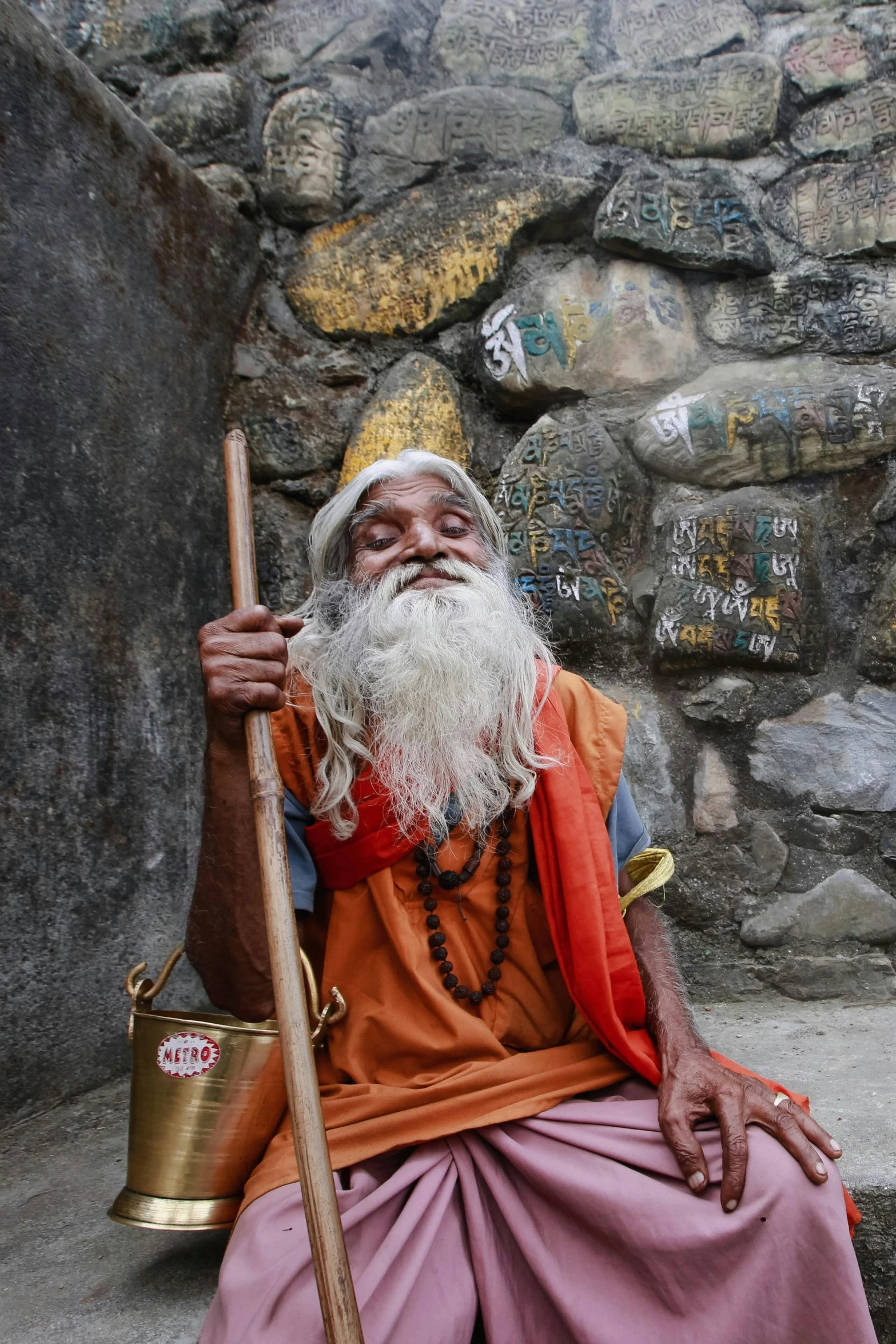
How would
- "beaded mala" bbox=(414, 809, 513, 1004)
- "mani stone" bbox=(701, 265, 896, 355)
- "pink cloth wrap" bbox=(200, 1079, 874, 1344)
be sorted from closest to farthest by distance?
"pink cloth wrap" bbox=(200, 1079, 874, 1344), "beaded mala" bbox=(414, 809, 513, 1004), "mani stone" bbox=(701, 265, 896, 355)

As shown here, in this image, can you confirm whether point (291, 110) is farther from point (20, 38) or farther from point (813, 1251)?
point (813, 1251)

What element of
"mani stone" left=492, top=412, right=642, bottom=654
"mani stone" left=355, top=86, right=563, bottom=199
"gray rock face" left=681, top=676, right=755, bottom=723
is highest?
"mani stone" left=355, top=86, right=563, bottom=199

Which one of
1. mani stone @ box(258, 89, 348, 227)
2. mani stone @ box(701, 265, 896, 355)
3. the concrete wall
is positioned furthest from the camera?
mani stone @ box(258, 89, 348, 227)

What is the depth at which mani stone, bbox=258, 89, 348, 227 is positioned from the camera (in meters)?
2.46

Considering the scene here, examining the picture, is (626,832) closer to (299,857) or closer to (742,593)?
(299,857)

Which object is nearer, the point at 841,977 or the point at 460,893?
the point at 460,893

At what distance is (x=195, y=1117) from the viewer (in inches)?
53.7

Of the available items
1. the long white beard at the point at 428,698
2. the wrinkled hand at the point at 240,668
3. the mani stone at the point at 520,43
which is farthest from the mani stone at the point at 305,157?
the wrinkled hand at the point at 240,668

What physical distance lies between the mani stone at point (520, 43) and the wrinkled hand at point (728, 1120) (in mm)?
2270

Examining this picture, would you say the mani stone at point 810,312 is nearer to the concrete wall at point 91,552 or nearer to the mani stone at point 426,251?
the mani stone at point 426,251

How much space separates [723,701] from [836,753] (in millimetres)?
265

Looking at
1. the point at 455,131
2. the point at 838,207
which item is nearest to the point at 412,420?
the point at 455,131

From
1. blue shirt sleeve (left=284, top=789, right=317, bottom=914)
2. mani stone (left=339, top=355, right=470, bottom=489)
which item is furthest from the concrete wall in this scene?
blue shirt sleeve (left=284, top=789, right=317, bottom=914)

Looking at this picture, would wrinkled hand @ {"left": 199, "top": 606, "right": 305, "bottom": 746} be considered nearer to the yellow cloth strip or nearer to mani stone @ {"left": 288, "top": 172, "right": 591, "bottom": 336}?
the yellow cloth strip
